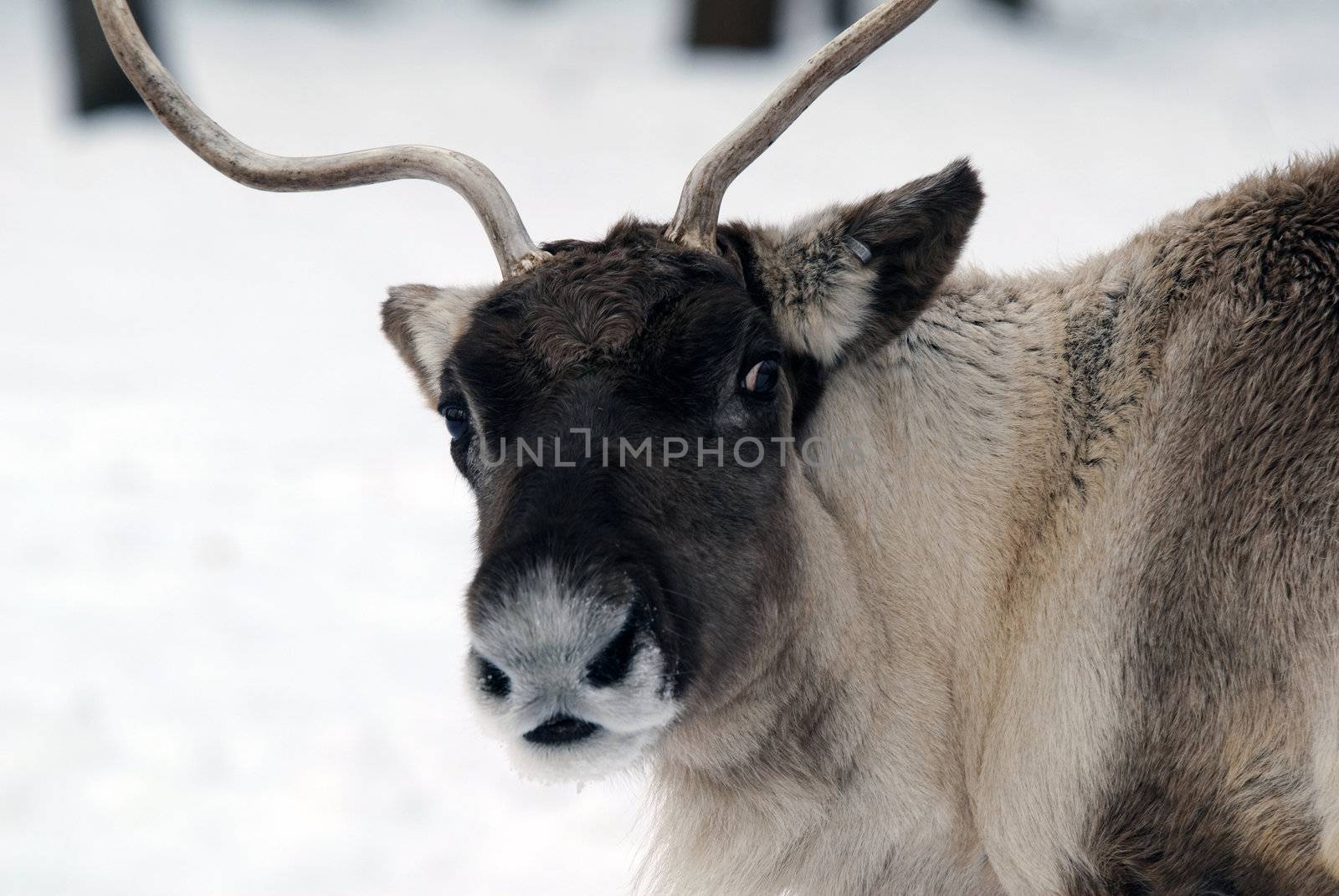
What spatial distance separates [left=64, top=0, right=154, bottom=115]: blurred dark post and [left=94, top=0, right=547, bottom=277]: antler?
13.3 metres

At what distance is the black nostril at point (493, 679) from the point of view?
316 cm

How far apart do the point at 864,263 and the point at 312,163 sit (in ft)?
5.44

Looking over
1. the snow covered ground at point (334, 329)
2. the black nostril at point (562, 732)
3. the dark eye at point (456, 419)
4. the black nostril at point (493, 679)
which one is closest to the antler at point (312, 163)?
the dark eye at point (456, 419)

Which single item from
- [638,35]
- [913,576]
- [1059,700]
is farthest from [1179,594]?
[638,35]

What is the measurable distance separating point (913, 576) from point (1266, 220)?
4.48 ft

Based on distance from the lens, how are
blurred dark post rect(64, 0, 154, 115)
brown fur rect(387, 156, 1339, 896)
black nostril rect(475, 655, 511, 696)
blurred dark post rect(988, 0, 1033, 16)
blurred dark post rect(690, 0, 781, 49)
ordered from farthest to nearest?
blurred dark post rect(988, 0, 1033, 16) < blurred dark post rect(690, 0, 781, 49) < blurred dark post rect(64, 0, 154, 115) < brown fur rect(387, 156, 1339, 896) < black nostril rect(475, 655, 511, 696)

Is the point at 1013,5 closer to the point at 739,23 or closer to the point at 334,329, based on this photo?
the point at 739,23

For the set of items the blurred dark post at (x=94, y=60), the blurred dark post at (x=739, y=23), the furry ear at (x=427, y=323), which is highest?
the blurred dark post at (x=94, y=60)

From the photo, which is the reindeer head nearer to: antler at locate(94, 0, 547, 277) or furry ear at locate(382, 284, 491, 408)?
antler at locate(94, 0, 547, 277)

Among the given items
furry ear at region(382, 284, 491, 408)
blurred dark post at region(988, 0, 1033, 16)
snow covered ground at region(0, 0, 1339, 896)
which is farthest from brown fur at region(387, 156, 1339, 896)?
blurred dark post at region(988, 0, 1033, 16)

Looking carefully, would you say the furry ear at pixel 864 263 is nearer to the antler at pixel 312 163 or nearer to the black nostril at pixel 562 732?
the antler at pixel 312 163

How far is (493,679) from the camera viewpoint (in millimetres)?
3188

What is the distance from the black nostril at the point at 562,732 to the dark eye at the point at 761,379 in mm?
986

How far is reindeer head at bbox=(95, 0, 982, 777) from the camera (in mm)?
3113
